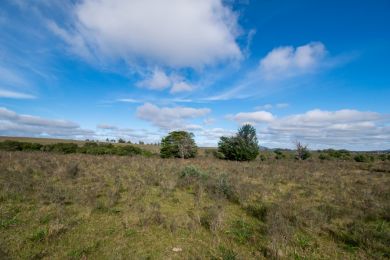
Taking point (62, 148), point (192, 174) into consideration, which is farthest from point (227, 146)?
point (62, 148)

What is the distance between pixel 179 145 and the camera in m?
43.9

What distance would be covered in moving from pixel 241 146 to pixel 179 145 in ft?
38.8

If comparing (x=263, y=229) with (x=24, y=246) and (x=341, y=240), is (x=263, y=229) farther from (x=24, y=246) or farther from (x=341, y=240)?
(x=24, y=246)

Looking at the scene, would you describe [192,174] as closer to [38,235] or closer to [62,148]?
[38,235]

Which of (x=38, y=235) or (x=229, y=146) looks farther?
(x=229, y=146)

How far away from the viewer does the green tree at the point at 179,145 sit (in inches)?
1737

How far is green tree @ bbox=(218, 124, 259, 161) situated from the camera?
128ft

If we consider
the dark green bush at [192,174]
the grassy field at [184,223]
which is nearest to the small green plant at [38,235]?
the grassy field at [184,223]

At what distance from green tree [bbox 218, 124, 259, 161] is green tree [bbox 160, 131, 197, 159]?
20.5 ft

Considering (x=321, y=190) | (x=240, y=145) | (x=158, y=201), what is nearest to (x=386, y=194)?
(x=321, y=190)

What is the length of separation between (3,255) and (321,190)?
13974mm

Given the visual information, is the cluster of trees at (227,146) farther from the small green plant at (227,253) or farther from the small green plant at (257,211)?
the small green plant at (227,253)

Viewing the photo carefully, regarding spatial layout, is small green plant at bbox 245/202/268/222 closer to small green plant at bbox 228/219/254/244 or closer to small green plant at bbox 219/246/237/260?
small green plant at bbox 228/219/254/244

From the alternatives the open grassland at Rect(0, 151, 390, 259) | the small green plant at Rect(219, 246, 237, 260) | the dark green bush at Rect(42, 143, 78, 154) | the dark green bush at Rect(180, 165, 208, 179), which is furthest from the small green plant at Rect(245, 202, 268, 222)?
the dark green bush at Rect(42, 143, 78, 154)
